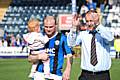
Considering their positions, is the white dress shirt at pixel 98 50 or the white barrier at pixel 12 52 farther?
the white barrier at pixel 12 52

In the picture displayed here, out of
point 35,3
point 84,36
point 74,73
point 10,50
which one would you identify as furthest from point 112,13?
point 84,36

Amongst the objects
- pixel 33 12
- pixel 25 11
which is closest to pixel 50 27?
pixel 33 12

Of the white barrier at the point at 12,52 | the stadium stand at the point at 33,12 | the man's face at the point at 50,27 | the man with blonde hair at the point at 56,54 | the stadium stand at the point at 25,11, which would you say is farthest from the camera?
the stadium stand at the point at 25,11

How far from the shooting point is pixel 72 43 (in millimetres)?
7121

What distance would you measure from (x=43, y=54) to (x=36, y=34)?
34 centimetres

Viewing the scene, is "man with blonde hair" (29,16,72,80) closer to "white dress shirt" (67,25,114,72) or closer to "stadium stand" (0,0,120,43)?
"white dress shirt" (67,25,114,72)

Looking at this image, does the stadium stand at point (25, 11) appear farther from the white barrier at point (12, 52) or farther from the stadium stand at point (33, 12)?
the white barrier at point (12, 52)

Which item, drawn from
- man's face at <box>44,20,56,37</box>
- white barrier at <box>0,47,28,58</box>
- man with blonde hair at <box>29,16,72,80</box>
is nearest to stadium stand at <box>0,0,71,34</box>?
white barrier at <box>0,47,28,58</box>

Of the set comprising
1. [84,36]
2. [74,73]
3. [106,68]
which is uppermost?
[84,36]

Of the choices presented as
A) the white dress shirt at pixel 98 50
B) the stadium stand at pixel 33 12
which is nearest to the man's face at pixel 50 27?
the white dress shirt at pixel 98 50

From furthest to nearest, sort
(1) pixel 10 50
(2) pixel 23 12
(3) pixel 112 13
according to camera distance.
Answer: (2) pixel 23 12 < (3) pixel 112 13 < (1) pixel 10 50

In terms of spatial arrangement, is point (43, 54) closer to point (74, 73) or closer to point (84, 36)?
point (84, 36)

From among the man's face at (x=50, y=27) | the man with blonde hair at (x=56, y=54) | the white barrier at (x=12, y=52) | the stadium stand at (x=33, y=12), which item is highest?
the stadium stand at (x=33, y=12)

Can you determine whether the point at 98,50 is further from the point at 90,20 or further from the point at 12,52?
the point at 12,52
